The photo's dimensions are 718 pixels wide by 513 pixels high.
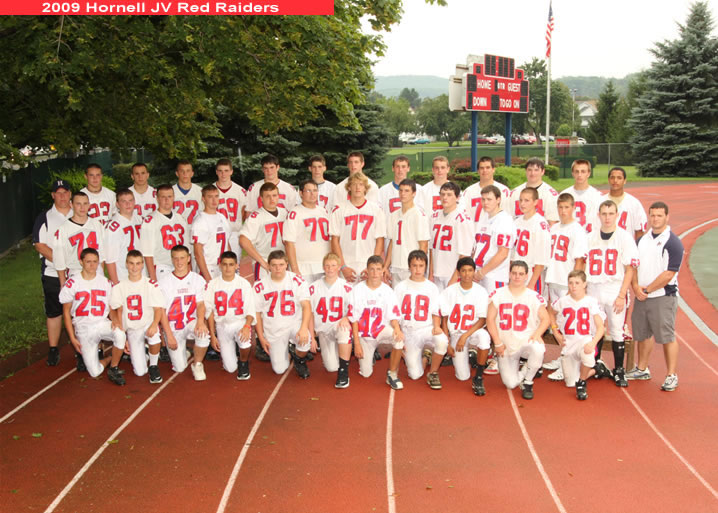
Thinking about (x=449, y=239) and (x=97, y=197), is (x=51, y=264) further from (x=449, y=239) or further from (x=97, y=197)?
(x=449, y=239)

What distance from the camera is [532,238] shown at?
8.03m

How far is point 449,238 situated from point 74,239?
4524mm

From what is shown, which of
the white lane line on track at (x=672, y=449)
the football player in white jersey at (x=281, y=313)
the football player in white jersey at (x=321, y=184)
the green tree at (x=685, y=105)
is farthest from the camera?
Result: the green tree at (x=685, y=105)

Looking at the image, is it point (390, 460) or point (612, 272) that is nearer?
point (390, 460)

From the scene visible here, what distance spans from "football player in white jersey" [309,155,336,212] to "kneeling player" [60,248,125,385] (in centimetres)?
301

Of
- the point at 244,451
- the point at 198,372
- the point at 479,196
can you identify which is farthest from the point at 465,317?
the point at 198,372

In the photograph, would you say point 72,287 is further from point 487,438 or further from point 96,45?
point 487,438

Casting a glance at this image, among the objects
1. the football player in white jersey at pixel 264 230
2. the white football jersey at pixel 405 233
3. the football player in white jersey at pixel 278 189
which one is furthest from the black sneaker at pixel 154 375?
the white football jersey at pixel 405 233

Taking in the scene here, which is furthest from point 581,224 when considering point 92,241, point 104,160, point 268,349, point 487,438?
point 104,160

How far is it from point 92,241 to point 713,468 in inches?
276

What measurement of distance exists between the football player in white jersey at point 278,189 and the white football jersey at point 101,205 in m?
1.84

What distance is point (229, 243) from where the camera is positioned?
30.0 ft

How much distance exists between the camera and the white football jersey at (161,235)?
8703 mm

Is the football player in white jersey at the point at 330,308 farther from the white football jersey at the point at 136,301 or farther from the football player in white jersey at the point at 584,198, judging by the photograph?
the football player in white jersey at the point at 584,198
